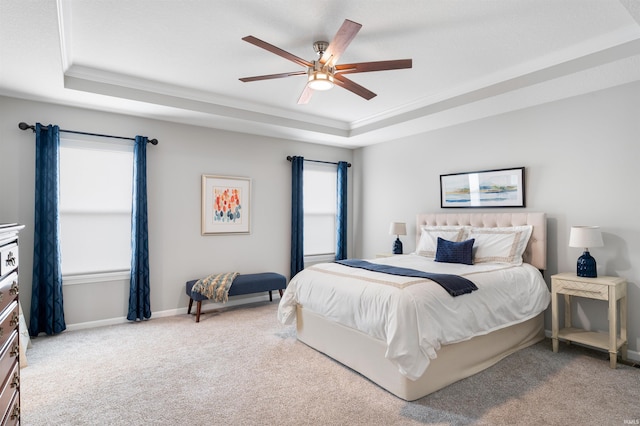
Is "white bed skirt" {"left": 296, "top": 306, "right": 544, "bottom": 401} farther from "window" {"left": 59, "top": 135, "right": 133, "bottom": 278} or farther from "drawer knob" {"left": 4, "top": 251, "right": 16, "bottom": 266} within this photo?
"window" {"left": 59, "top": 135, "right": 133, "bottom": 278}

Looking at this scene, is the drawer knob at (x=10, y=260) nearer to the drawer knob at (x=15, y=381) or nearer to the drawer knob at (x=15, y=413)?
the drawer knob at (x=15, y=381)

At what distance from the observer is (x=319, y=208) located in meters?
6.29

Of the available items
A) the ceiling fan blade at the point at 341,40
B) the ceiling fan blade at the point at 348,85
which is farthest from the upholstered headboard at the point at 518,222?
the ceiling fan blade at the point at 341,40

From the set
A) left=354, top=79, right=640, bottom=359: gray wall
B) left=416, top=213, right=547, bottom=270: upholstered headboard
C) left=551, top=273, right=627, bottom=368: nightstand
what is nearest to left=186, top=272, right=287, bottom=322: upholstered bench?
left=416, top=213, right=547, bottom=270: upholstered headboard

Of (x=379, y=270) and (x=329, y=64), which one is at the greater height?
(x=329, y=64)

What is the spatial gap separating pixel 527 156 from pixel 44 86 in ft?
17.2

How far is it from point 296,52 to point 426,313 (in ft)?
8.31

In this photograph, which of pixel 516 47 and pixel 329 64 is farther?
pixel 516 47

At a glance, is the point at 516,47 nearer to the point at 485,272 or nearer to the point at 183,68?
the point at 485,272

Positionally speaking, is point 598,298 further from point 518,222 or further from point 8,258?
point 8,258

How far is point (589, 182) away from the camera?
363 centimetres

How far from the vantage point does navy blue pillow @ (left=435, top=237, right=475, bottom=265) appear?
3.96m

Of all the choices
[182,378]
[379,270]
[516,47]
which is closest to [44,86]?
[182,378]

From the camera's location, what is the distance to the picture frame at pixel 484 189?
13.9 ft
